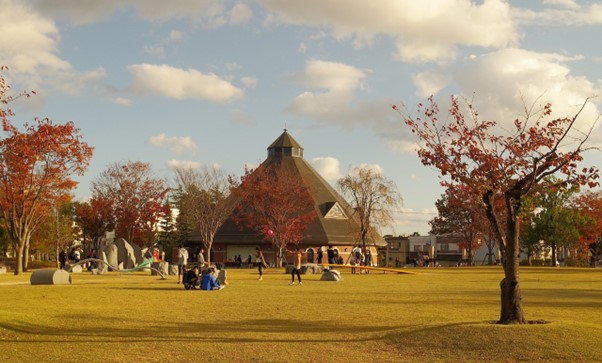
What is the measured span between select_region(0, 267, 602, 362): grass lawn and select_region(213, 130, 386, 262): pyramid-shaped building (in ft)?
149

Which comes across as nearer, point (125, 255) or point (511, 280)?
point (511, 280)

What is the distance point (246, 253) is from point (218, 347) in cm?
5836

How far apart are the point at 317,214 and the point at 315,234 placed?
307 cm

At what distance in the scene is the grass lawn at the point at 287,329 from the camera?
11.0m

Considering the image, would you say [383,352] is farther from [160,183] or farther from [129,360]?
[160,183]

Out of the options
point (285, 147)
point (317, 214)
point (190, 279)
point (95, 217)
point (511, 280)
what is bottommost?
point (190, 279)

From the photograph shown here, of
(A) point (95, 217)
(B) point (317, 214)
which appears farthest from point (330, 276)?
(A) point (95, 217)

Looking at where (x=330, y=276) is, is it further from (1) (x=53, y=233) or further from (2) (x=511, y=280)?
(1) (x=53, y=233)

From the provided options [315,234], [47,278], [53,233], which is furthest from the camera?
[315,234]

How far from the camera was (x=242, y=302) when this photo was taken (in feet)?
63.6

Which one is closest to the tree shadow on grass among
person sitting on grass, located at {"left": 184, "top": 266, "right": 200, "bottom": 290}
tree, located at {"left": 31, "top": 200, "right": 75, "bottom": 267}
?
person sitting on grass, located at {"left": 184, "top": 266, "right": 200, "bottom": 290}

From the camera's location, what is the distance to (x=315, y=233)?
6762 cm

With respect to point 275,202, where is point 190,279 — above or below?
below

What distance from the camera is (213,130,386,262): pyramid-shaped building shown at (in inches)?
2657
